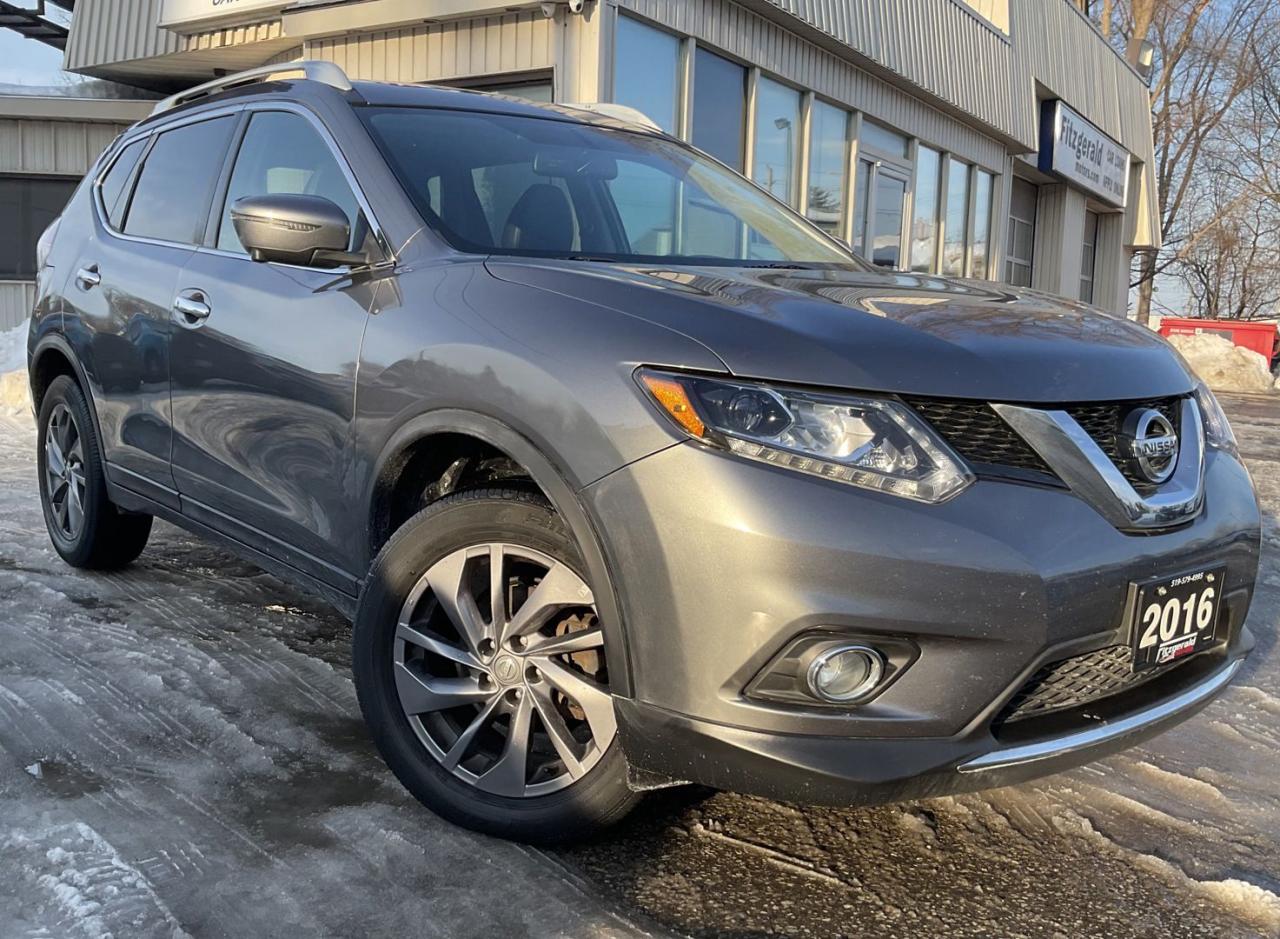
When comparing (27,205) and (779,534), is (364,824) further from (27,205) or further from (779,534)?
(27,205)

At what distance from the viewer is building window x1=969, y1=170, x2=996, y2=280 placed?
1608 cm

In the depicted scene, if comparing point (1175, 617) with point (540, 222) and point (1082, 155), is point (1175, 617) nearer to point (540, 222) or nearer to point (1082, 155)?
point (540, 222)

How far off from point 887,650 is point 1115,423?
0.66 m

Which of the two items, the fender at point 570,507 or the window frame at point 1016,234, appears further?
the window frame at point 1016,234

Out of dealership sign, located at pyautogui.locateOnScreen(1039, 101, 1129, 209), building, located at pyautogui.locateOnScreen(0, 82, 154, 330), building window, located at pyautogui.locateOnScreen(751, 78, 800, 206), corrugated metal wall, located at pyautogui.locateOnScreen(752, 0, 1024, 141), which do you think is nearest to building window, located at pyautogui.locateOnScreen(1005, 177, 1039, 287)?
dealership sign, located at pyautogui.locateOnScreen(1039, 101, 1129, 209)

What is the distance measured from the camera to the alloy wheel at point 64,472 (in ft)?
14.1

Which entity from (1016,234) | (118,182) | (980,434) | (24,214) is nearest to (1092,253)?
(1016,234)

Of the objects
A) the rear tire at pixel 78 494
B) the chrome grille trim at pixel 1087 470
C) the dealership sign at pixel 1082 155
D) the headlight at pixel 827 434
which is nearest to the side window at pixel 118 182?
the rear tire at pixel 78 494

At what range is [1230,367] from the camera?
18656mm

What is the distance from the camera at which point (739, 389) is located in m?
1.94

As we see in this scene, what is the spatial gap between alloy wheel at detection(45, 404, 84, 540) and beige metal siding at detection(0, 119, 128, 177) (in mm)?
12111

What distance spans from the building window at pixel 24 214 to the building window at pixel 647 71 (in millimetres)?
10082

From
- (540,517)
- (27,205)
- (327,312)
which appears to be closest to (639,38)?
Answer: (327,312)

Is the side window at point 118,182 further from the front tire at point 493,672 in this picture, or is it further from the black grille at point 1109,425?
the black grille at point 1109,425
